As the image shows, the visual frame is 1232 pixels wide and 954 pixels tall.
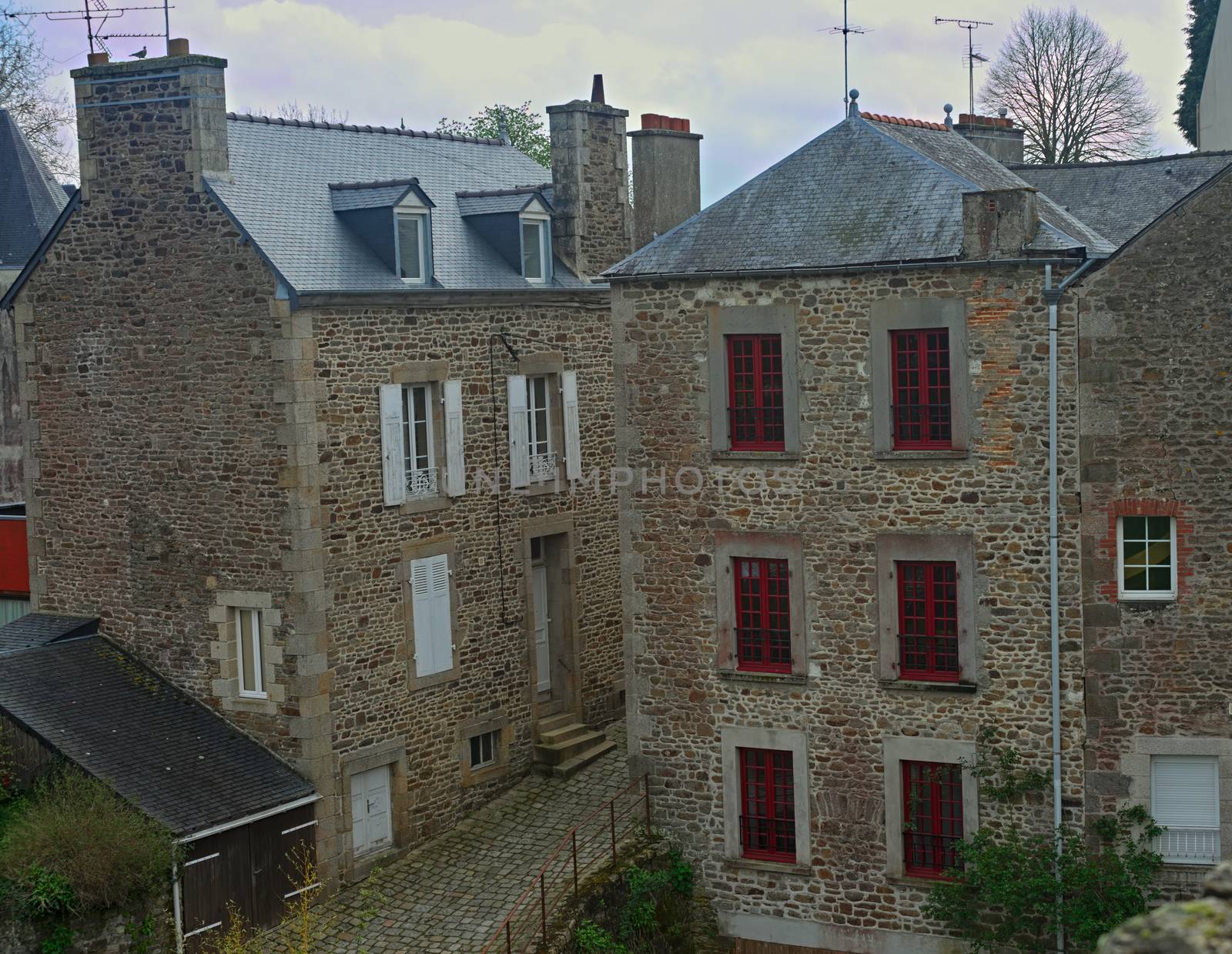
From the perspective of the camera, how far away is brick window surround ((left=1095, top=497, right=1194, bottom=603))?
15.0 metres

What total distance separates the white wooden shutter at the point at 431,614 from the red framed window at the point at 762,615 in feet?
12.9

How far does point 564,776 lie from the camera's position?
66.3ft

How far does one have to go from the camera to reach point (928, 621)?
15.9m

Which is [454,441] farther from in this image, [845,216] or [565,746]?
[845,216]

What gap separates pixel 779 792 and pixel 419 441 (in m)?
5.88

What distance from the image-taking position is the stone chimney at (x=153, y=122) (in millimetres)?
17562

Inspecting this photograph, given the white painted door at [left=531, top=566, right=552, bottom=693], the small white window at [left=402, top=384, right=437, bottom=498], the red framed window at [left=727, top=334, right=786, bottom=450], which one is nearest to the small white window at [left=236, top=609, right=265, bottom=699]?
the small white window at [left=402, top=384, right=437, bottom=498]

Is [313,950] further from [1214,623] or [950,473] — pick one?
[1214,623]

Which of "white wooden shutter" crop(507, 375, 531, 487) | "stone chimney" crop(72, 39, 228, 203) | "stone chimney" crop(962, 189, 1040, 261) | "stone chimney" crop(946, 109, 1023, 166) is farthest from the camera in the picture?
"stone chimney" crop(946, 109, 1023, 166)

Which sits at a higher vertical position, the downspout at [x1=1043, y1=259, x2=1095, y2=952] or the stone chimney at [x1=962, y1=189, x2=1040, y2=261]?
the stone chimney at [x1=962, y1=189, x2=1040, y2=261]

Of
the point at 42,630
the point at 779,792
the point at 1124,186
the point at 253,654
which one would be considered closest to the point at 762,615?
the point at 779,792

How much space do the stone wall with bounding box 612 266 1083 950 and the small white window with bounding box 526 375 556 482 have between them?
11.7ft

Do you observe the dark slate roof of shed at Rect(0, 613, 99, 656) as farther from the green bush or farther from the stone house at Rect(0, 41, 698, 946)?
the green bush

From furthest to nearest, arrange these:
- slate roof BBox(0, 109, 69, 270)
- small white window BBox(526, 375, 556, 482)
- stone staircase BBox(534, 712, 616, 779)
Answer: slate roof BBox(0, 109, 69, 270), small white window BBox(526, 375, 556, 482), stone staircase BBox(534, 712, 616, 779)
